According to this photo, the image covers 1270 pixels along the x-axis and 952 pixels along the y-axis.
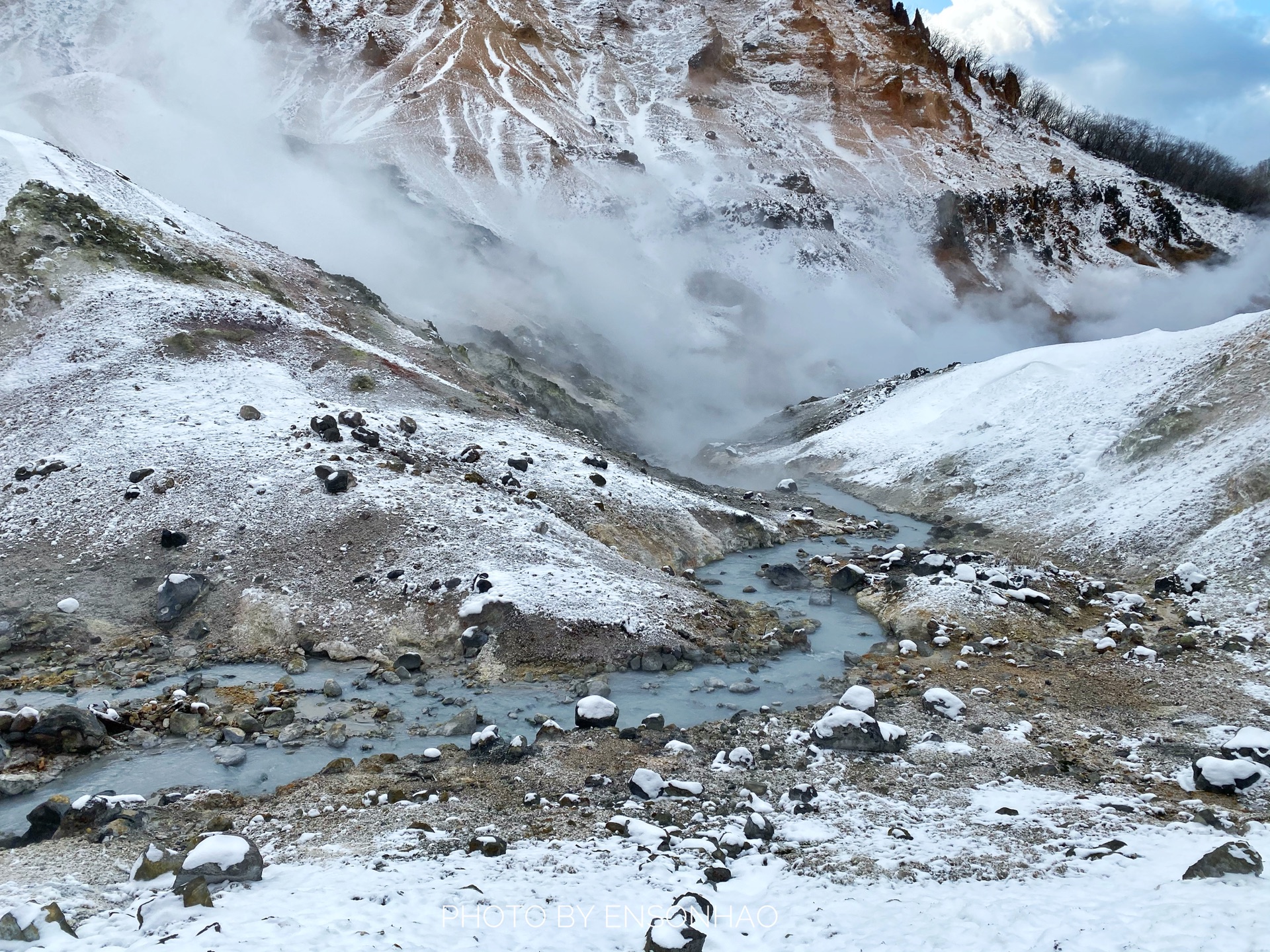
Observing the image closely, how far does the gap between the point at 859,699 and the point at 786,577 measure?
33.0 ft

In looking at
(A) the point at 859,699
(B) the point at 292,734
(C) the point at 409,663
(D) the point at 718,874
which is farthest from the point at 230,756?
(A) the point at 859,699

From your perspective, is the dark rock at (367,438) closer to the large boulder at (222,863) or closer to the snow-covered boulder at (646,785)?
the snow-covered boulder at (646,785)

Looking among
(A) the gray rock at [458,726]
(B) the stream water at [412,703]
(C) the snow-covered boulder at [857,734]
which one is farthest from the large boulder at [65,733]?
(C) the snow-covered boulder at [857,734]

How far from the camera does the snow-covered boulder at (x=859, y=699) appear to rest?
1490 centimetres

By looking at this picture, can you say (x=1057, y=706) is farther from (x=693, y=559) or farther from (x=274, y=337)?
(x=274, y=337)

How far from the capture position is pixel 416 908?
26.6 ft

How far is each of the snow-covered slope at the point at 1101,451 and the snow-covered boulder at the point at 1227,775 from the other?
37.6 feet

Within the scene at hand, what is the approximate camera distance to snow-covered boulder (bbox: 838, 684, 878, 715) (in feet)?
48.9

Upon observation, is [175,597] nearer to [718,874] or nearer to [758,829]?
[758,829]

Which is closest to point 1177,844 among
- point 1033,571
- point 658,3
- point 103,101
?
point 1033,571

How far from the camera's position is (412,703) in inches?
621

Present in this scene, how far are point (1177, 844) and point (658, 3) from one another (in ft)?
522

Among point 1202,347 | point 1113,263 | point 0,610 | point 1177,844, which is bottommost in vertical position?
point 0,610

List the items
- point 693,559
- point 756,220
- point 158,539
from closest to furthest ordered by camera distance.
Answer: point 158,539, point 693,559, point 756,220
